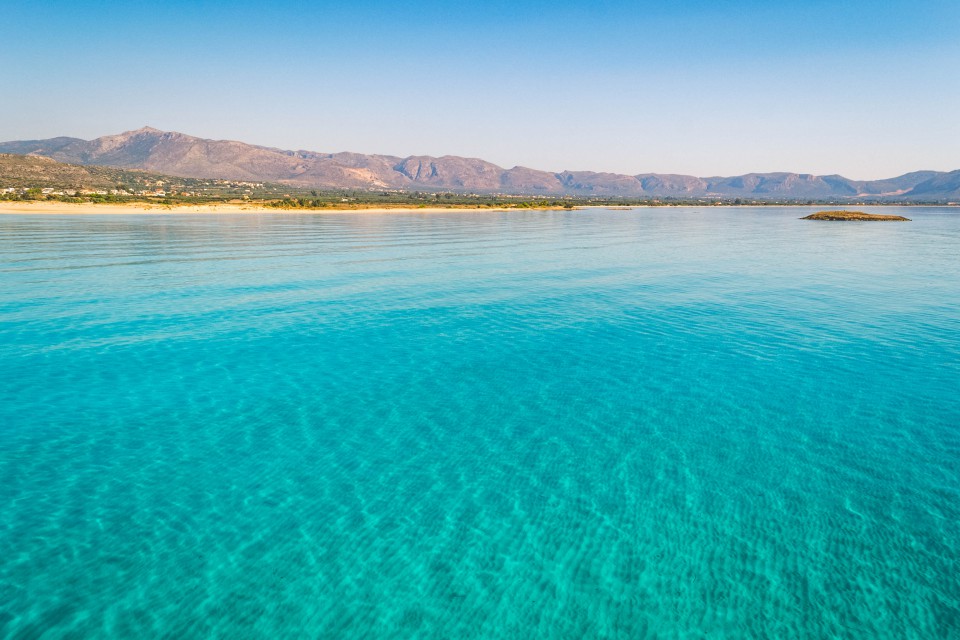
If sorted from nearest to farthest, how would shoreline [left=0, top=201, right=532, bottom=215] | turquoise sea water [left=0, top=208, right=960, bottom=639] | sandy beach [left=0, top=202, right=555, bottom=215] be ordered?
1. turquoise sea water [left=0, top=208, right=960, bottom=639]
2. shoreline [left=0, top=201, right=532, bottom=215]
3. sandy beach [left=0, top=202, right=555, bottom=215]

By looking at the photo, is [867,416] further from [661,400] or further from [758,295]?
[758,295]

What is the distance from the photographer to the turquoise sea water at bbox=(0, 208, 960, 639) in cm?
931

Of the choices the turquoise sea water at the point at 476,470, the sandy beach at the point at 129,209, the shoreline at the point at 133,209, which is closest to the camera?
the turquoise sea water at the point at 476,470

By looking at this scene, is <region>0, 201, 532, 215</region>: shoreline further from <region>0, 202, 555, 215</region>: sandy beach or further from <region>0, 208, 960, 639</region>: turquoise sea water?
<region>0, 208, 960, 639</region>: turquoise sea water

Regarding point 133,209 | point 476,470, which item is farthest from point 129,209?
point 476,470

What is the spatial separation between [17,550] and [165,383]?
995cm

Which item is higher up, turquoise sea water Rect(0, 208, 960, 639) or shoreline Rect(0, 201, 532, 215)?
shoreline Rect(0, 201, 532, 215)

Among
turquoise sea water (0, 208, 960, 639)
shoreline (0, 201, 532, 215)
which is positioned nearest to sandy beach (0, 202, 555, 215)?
shoreline (0, 201, 532, 215)

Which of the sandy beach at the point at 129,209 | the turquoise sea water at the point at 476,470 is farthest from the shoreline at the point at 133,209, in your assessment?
the turquoise sea water at the point at 476,470

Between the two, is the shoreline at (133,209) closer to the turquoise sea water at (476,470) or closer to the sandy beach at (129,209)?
the sandy beach at (129,209)

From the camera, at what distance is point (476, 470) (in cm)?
1398

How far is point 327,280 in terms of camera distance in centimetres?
4181

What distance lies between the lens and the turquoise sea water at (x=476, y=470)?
30.6 ft

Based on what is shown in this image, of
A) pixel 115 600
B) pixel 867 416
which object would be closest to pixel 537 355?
pixel 867 416
